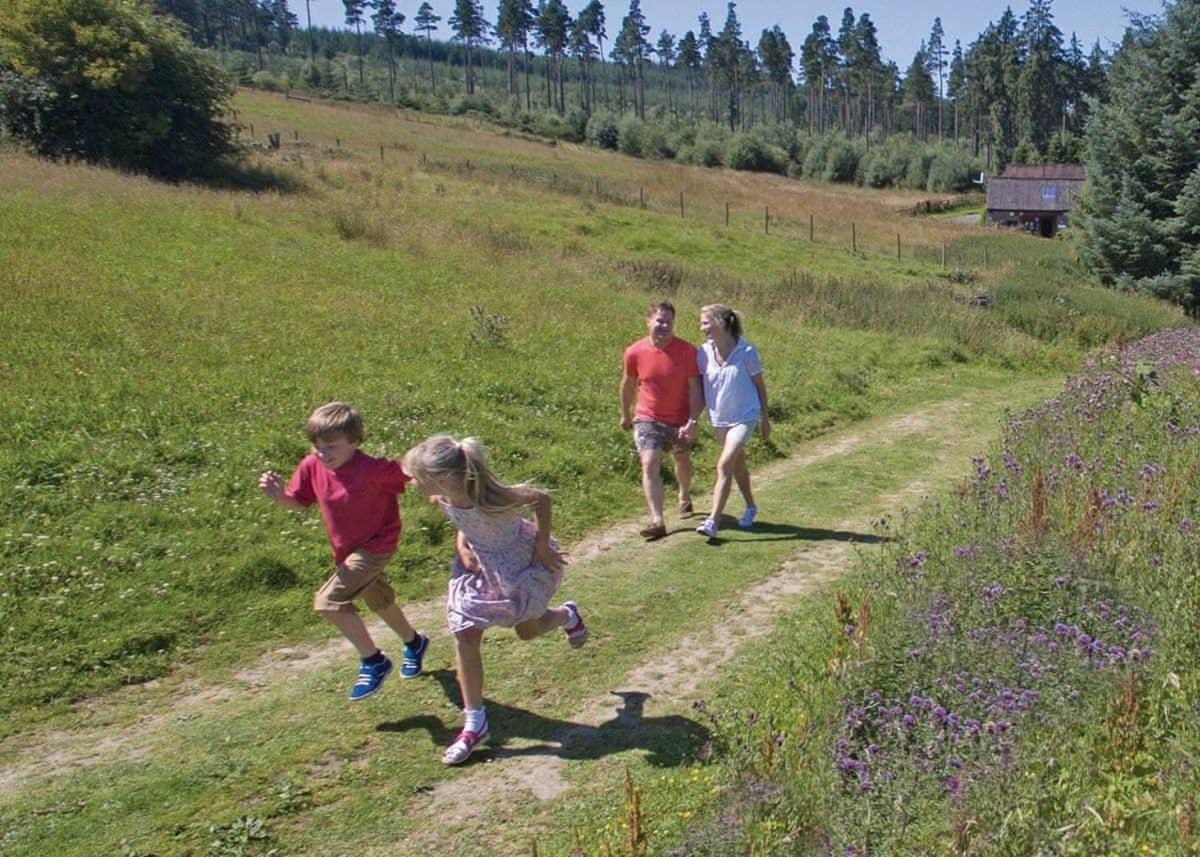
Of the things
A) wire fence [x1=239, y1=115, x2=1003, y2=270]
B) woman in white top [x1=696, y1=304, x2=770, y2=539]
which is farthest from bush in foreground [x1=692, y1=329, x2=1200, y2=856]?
wire fence [x1=239, y1=115, x2=1003, y2=270]

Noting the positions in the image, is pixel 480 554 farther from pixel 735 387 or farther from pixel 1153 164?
pixel 1153 164

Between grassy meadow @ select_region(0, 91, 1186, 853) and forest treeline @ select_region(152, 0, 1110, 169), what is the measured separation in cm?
6747

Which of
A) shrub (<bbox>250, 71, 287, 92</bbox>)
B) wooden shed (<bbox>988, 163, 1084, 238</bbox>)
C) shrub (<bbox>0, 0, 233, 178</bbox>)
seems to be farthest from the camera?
shrub (<bbox>250, 71, 287, 92</bbox>)

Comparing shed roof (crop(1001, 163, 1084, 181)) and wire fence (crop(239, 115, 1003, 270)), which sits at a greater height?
shed roof (crop(1001, 163, 1084, 181))

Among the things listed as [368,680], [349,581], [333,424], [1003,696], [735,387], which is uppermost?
[333,424]

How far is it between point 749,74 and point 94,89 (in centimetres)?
10794

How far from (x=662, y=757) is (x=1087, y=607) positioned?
6.85 feet

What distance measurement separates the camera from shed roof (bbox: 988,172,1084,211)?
187 feet

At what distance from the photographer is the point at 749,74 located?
12419cm

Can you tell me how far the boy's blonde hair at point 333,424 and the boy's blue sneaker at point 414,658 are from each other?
52.6 inches

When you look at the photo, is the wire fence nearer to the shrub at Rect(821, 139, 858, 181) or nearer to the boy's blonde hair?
the boy's blonde hair

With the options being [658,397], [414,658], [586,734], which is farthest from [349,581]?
[658,397]

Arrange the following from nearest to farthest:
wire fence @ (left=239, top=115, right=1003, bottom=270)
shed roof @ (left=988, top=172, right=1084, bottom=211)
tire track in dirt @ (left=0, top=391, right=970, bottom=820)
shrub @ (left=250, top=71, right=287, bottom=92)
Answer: tire track in dirt @ (left=0, top=391, right=970, bottom=820)
wire fence @ (left=239, top=115, right=1003, bottom=270)
shed roof @ (left=988, top=172, right=1084, bottom=211)
shrub @ (left=250, top=71, right=287, bottom=92)

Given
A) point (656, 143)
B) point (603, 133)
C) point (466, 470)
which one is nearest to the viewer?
point (466, 470)
